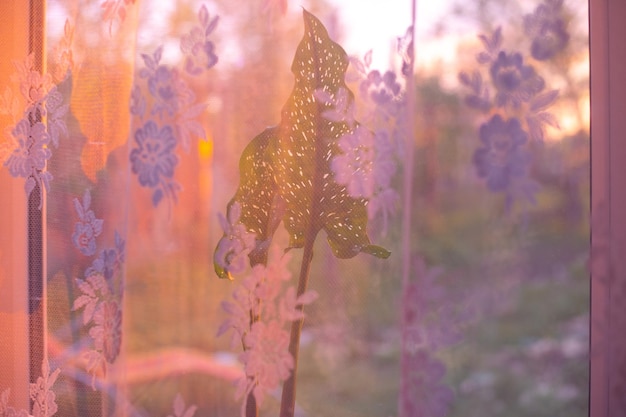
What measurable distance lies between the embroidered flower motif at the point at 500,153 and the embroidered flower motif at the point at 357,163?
210 millimetres

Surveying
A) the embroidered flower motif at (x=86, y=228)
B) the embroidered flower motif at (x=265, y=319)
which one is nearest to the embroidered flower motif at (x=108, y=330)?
the embroidered flower motif at (x=86, y=228)

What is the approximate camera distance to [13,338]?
118 cm

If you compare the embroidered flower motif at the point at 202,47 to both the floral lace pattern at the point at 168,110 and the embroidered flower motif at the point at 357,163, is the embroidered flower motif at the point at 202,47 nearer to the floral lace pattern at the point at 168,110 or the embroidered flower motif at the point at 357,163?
the floral lace pattern at the point at 168,110

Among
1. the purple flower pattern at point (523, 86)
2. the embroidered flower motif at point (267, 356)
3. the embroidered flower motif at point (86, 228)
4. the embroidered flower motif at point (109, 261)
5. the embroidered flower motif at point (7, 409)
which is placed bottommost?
the embroidered flower motif at point (7, 409)

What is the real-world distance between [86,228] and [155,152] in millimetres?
224

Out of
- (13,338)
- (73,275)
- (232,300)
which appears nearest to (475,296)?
(232,300)

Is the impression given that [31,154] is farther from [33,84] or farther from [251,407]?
[251,407]

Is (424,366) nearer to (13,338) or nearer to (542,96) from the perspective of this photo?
(542,96)

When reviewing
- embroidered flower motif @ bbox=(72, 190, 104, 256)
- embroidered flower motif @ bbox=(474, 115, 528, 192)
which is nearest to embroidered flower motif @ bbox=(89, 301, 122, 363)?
embroidered flower motif @ bbox=(72, 190, 104, 256)

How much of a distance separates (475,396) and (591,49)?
0.73 m

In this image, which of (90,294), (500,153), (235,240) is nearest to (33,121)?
(90,294)

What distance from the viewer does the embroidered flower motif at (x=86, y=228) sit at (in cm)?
113

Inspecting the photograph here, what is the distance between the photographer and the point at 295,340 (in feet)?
3.57

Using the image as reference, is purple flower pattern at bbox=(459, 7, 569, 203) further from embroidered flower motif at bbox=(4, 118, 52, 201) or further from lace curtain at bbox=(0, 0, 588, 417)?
embroidered flower motif at bbox=(4, 118, 52, 201)
